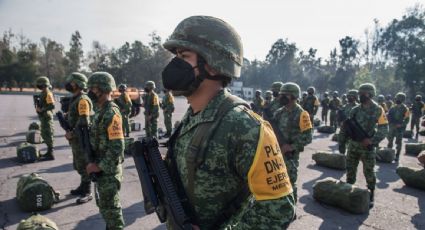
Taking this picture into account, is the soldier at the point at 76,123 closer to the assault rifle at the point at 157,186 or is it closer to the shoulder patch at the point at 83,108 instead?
the shoulder patch at the point at 83,108

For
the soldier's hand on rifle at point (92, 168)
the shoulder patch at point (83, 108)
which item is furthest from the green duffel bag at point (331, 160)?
the soldier's hand on rifle at point (92, 168)

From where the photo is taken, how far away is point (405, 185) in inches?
282

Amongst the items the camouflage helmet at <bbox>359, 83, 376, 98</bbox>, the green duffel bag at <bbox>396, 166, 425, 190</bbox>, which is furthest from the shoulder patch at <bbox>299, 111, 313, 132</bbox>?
the green duffel bag at <bbox>396, 166, 425, 190</bbox>

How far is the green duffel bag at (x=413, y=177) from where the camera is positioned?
675 cm

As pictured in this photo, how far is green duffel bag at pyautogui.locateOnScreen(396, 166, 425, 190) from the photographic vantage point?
22.2ft

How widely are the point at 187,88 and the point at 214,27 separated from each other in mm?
374

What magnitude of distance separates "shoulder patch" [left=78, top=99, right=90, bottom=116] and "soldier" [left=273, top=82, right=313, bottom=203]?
316 cm

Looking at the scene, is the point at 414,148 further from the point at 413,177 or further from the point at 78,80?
the point at 78,80

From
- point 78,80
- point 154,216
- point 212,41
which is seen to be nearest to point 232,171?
point 212,41

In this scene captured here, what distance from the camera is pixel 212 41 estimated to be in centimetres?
167

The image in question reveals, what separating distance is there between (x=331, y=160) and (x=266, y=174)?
7677 millimetres

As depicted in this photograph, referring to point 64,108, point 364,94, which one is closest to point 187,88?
point 364,94

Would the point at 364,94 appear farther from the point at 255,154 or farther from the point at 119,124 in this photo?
the point at 255,154

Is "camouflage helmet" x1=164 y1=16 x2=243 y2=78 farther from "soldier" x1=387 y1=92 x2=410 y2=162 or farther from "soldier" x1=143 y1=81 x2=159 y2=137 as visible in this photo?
"soldier" x1=387 y1=92 x2=410 y2=162
